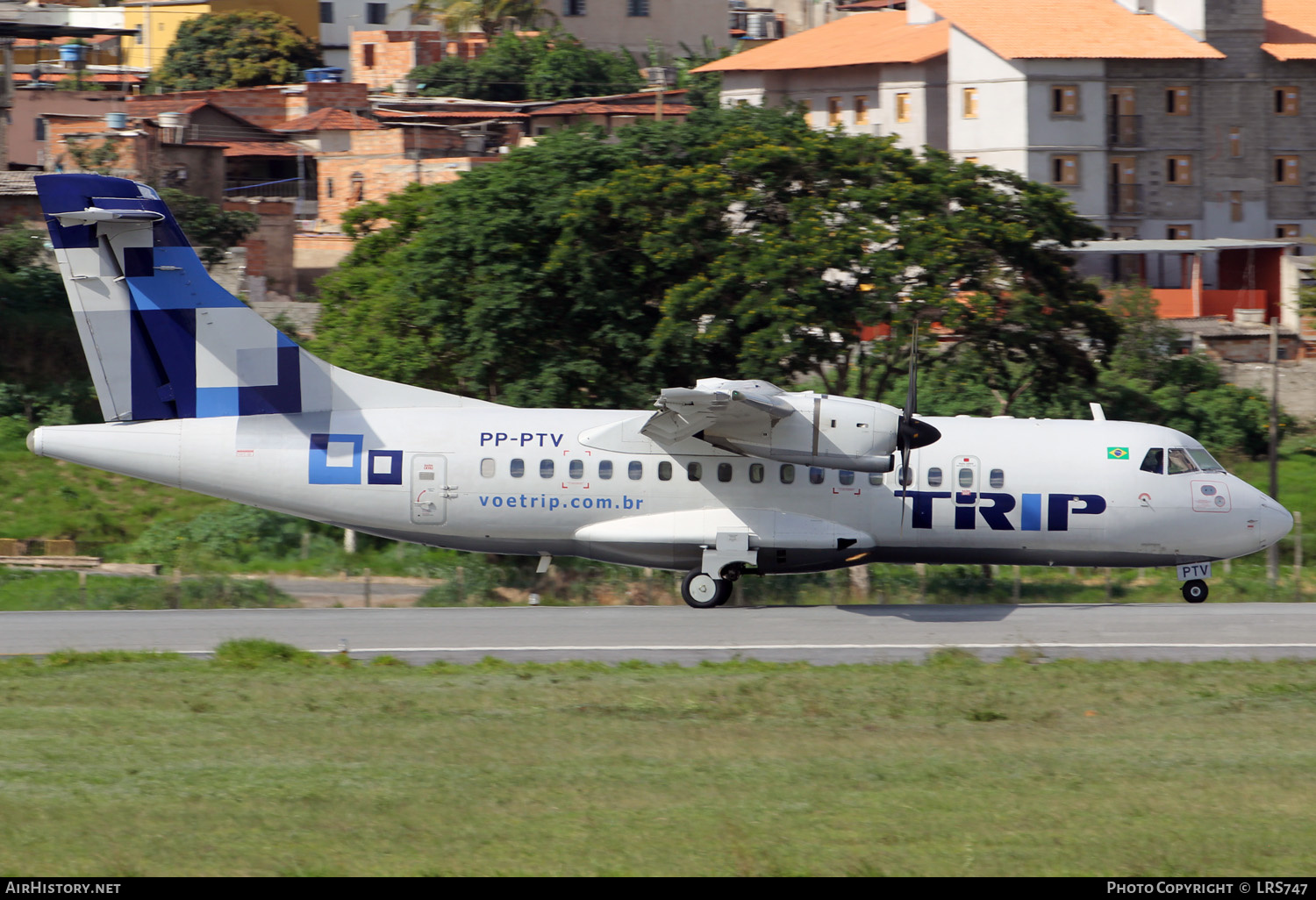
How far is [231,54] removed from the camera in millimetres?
85938

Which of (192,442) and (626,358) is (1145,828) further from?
(626,358)

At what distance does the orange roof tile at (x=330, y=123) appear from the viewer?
66625 mm

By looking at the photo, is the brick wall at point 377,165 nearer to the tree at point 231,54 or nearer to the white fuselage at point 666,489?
the tree at point 231,54

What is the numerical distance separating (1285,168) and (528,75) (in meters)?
41.5

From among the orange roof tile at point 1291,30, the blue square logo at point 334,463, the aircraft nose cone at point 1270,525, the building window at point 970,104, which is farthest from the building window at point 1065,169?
the blue square logo at point 334,463

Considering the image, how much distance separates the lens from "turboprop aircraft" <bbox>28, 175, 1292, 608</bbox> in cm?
2138

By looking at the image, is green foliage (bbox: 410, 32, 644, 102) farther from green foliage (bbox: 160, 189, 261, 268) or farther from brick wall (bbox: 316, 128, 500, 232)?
green foliage (bbox: 160, 189, 261, 268)

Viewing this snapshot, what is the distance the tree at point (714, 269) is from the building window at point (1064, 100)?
28.3 meters

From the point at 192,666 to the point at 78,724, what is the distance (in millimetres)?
3563

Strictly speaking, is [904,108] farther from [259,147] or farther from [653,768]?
[653,768]

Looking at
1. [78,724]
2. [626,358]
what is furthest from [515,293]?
[78,724]

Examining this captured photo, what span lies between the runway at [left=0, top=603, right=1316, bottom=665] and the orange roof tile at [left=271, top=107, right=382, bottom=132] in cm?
4694

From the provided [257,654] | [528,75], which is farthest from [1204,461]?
[528,75]

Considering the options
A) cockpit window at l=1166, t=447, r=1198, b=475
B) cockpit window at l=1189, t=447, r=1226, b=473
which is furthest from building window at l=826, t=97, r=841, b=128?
cockpit window at l=1166, t=447, r=1198, b=475
